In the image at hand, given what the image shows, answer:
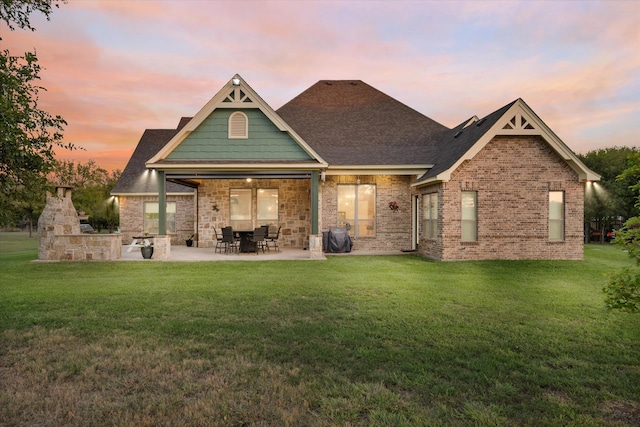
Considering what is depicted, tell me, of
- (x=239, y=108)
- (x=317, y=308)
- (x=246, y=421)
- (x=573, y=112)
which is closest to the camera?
(x=246, y=421)

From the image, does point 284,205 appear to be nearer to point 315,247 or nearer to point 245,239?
point 245,239

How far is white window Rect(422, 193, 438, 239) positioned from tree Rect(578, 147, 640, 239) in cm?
1611

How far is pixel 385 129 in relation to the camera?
17.5 metres

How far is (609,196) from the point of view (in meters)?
25.5

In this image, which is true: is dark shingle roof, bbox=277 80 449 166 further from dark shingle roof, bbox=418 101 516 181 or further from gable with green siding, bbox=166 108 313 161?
gable with green siding, bbox=166 108 313 161

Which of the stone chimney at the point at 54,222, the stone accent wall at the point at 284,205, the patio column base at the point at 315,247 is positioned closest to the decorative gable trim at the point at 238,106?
the patio column base at the point at 315,247

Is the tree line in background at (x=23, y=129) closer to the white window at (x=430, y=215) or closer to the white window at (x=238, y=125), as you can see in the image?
the white window at (x=238, y=125)

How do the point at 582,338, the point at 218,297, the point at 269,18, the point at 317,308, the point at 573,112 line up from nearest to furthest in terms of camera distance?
1. the point at 582,338
2. the point at 317,308
3. the point at 218,297
4. the point at 269,18
5. the point at 573,112

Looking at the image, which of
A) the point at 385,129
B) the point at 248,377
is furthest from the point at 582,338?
the point at 385,129

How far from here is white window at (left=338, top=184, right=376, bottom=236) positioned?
52.6 feet

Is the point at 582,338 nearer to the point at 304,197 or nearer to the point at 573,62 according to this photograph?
the point at 304,197

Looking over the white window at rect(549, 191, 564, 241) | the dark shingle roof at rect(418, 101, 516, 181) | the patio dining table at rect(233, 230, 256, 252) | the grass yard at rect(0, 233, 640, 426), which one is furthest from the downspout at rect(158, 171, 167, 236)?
the white window at rect(549, 191, 564, 241)

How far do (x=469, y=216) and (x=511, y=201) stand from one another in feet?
5.08

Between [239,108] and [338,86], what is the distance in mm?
7926
